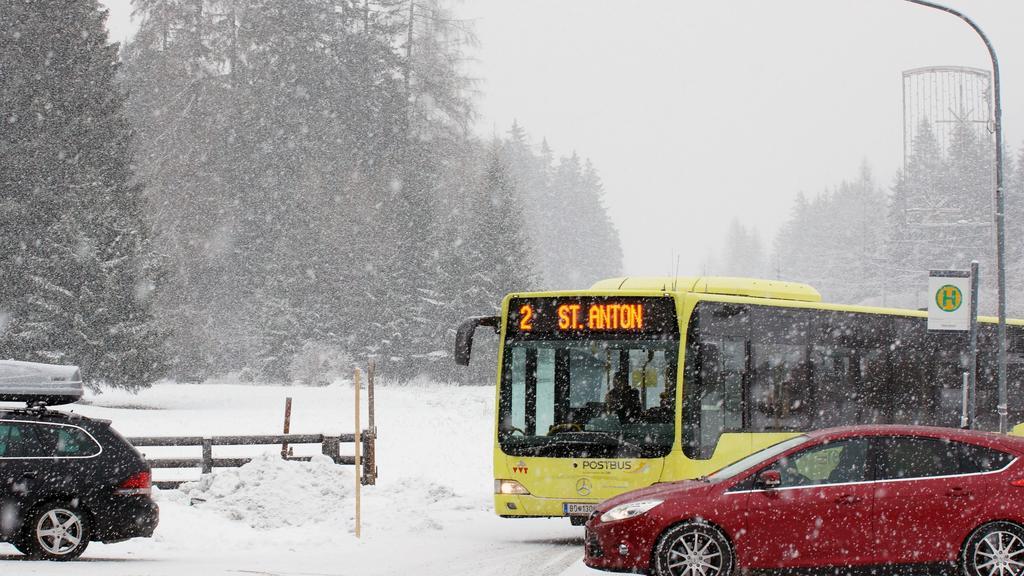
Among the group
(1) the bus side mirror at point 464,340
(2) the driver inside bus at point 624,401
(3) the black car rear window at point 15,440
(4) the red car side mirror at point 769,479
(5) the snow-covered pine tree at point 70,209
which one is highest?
(5) the snow-covered pine tree at point 70,209

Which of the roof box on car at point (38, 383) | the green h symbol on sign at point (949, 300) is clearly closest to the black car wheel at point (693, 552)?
the roof box on car at point (38, 383)

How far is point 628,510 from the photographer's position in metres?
10.9

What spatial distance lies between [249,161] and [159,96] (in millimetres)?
4960

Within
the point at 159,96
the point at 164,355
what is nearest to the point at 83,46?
the point at 164,355

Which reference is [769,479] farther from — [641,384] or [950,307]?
[950,307]

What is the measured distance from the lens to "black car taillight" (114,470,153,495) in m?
12.6

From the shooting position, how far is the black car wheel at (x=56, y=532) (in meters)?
12.3

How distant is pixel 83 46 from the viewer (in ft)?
133

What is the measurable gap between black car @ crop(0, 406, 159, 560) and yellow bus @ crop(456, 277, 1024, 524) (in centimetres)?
371

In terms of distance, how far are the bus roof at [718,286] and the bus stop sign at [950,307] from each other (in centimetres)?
228

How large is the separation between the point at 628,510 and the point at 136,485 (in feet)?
16.8

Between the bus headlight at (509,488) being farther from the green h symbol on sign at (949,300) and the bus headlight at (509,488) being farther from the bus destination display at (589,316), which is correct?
the green h symbol on sign at (949,300)

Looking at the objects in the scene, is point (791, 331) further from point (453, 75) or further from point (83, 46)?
point (453, 75)

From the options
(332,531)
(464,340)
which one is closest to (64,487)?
(332,531)
